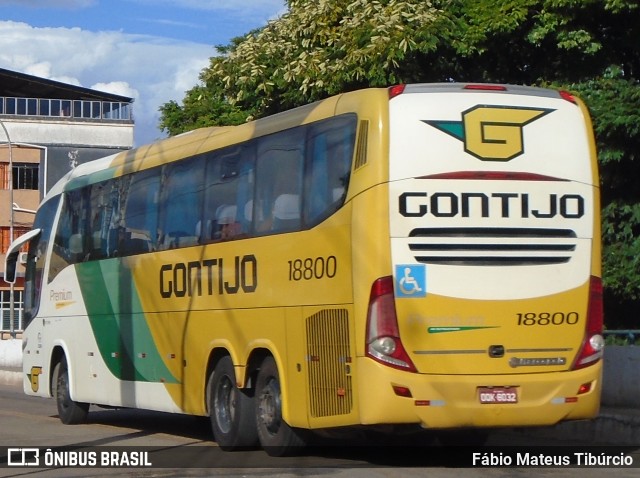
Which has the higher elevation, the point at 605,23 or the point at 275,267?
the point at 605,23

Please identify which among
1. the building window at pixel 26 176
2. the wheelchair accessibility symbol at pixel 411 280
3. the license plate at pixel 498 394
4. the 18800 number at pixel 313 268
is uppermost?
the building window at pixel 26 176

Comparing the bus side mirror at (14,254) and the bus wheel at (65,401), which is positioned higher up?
the bus side mirror at (14,254)

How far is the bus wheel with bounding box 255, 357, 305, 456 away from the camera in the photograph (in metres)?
12.9

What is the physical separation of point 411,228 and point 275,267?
211 cm

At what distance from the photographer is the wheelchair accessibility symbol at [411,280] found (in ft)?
36.9

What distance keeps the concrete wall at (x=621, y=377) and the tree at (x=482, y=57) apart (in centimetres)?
467

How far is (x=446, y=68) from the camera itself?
22.9 metres

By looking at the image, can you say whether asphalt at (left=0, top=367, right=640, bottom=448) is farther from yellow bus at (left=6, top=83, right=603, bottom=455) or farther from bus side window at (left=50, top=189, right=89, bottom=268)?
bus side window at (left=50, top=189, right=89, bottom=268)

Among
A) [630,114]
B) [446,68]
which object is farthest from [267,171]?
[446,68]

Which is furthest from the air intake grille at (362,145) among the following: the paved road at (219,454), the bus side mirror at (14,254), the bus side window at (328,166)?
the bus side mirror at (14,254)

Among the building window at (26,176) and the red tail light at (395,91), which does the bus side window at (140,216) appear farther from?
the building window at (26,176)

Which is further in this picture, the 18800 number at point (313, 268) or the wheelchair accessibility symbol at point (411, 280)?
the 18800 number at point (313, 268)

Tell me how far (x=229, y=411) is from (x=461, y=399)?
3.60 m

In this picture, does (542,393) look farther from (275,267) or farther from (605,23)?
(605,23)
